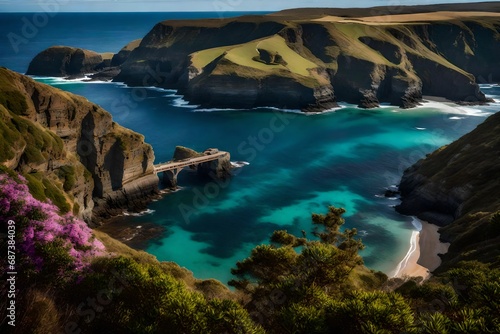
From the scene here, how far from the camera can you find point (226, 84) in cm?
16462

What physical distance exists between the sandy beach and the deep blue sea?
143 cm

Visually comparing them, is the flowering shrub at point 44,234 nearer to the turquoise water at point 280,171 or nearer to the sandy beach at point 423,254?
the turquoise water at point 280,171

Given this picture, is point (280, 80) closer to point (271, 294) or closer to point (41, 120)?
point (41, 120)

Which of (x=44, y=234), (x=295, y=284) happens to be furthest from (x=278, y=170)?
(x=295, y=284)

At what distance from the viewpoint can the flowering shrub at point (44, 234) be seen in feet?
88.7

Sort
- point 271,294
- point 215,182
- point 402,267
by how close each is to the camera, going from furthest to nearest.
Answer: point 215,182 < point 402,267 < point 271,294

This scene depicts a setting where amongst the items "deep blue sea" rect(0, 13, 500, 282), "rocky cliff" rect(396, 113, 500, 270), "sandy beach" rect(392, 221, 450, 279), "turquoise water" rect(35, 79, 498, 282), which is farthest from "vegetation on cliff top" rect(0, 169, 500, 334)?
"deep blue sea" rect(0, 13, 500, 282)

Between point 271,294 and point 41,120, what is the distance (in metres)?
53.7

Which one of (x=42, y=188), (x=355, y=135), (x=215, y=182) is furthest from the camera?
(x=355, y=135)

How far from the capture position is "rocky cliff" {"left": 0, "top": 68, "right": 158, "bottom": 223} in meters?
55.1

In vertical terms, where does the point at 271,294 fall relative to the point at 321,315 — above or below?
below

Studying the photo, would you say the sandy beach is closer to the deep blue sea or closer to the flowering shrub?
the deep blue sea

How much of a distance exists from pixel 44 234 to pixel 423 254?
50.9 m

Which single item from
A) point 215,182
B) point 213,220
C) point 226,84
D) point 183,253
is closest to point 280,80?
point 226,84
